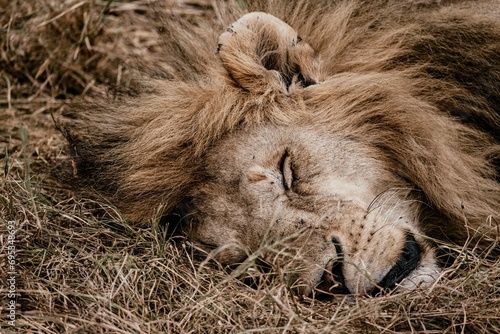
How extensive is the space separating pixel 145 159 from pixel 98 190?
35 centimetres

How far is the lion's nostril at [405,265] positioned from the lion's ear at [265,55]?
87 centimetres

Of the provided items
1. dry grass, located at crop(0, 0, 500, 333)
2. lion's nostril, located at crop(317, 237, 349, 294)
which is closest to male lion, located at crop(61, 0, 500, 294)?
lion's nostril, located at crop(317, 237, 349, 294)

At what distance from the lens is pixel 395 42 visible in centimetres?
360

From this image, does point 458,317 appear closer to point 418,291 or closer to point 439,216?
point 418,291

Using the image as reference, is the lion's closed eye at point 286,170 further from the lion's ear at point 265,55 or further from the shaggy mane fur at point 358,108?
the lion's ear at point 265,55

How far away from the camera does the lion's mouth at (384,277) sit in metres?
3.02

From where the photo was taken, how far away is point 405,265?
123 inches

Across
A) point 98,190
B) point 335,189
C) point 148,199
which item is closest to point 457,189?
point 335,189

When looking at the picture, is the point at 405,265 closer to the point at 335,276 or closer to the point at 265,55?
the point at 335,276

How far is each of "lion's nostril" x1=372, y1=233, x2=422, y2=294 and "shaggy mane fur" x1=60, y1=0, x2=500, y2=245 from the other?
231mm

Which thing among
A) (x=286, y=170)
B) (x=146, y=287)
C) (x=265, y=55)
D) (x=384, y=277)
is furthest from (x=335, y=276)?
(x=265, y=55)

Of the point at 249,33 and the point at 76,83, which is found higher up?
the point at 249,33

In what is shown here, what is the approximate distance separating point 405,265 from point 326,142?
24.3 inches

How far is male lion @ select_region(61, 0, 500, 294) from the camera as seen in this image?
3.13 meters
